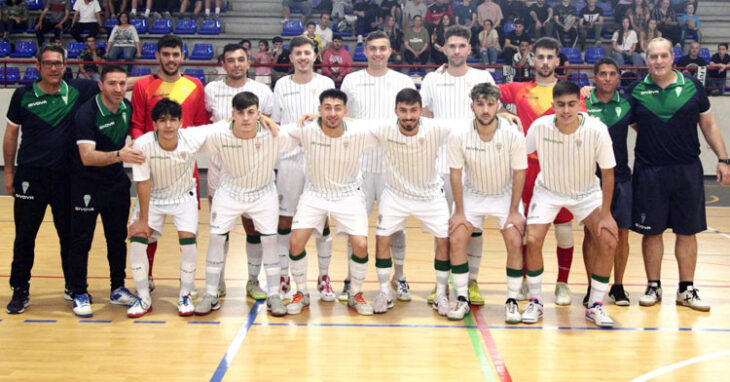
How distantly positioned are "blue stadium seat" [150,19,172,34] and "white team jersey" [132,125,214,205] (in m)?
13.3

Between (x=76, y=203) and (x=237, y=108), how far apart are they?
5.18ft

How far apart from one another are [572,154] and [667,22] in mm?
13436

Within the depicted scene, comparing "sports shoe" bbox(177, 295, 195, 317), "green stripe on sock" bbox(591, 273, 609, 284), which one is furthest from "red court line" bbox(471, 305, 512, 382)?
"sports shoe" bbox(177, 295, 195, 317)

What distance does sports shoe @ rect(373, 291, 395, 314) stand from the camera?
22.2ft

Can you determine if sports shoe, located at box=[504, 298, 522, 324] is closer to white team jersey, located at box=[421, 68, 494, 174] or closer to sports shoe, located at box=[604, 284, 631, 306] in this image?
sports shoe, located at box=[604, 284, 631, 306]

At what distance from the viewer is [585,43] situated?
18.9 meters

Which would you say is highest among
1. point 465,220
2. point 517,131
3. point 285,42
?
point 285,42

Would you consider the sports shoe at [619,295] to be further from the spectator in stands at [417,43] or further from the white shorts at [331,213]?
the spectator in stands at [417,43]

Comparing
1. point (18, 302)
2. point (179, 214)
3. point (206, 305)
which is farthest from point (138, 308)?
point (18, 302)

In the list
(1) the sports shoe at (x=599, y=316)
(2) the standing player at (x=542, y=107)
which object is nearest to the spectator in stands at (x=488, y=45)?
(2) the standing player at (x=542, y=107)

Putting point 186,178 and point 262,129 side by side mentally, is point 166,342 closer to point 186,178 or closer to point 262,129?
point 186,178

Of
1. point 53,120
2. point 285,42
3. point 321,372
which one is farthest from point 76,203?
point 285,42

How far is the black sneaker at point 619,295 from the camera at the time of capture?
7.11 meters

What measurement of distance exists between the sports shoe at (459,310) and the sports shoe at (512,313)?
33cm
